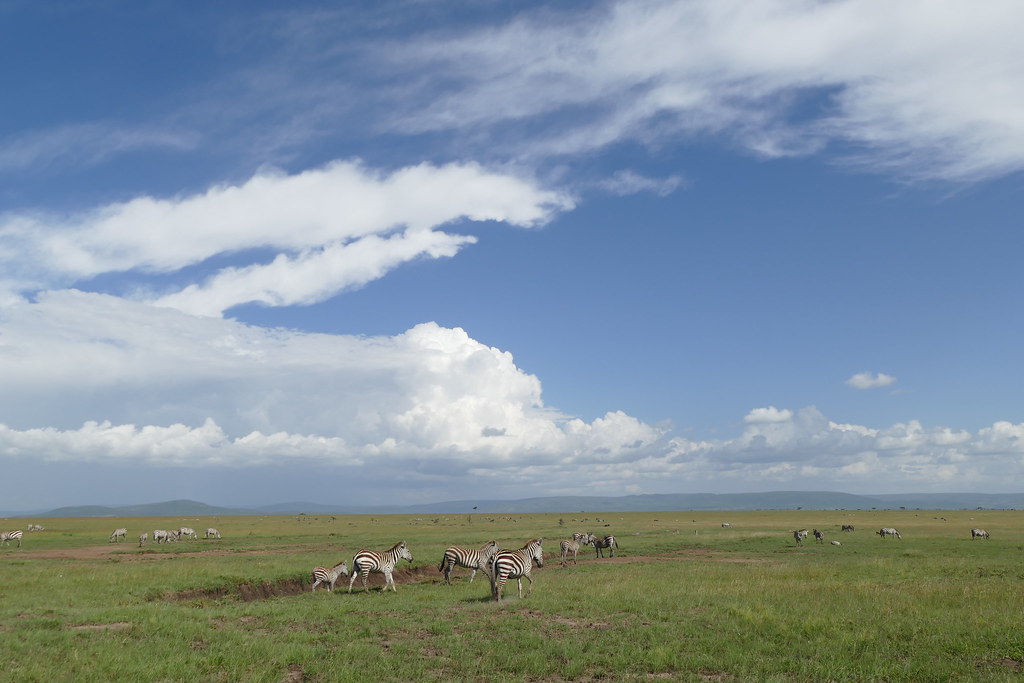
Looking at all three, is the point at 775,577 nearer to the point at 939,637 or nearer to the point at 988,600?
the point at 988,600

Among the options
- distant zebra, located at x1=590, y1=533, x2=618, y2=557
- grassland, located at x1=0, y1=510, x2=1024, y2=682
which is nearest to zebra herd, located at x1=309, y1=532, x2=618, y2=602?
grassland, located at x1=0, y1=510, x2=1024, y2=682

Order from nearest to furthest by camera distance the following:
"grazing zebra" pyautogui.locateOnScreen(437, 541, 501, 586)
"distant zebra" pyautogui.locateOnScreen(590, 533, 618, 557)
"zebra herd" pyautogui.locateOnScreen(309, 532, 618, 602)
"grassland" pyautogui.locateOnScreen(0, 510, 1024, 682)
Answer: "grassland" pyautogui.locateOnScreen(0, 510, 1024, 682) < "zebra herd" pyautogui.locateOnScreen(309, 532, 618, 602) < "grazing zebra" pyautogui.locateOnScreen(437, 541, 501, 586) < "distant zebra" pyautogui.locateOnScreen(590, 533, 618, 557)

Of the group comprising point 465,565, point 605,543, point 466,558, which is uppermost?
point 466,558

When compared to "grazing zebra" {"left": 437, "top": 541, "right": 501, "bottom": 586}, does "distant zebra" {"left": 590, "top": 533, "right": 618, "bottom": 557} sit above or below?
below

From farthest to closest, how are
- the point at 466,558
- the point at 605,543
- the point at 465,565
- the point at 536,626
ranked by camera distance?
1. the point at 605,543
2. the point at 465,565
3. the point at 466,558
4. the point at 536,626

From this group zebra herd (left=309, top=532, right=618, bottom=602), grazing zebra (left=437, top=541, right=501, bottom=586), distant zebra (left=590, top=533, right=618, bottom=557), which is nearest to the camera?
zebra herd (left=309, top=532, right=618, bottom=602)

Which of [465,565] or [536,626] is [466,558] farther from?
[536,626]

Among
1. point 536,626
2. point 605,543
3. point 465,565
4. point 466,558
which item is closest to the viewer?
point 536,626

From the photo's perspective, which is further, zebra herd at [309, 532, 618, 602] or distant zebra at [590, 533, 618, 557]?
distant zebra at [590, 533, 618, 557]

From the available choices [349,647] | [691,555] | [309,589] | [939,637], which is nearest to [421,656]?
[349,647]

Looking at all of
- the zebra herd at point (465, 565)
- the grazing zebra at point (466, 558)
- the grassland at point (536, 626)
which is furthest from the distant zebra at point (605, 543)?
the grazing zebra at point (466, 558)

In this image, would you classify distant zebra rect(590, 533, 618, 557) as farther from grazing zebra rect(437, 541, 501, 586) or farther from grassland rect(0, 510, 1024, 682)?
grazing zebra rect(437, 541, 501, 586)

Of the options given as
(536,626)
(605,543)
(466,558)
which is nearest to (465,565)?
(466,558)

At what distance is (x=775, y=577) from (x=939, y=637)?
44.8 ft
